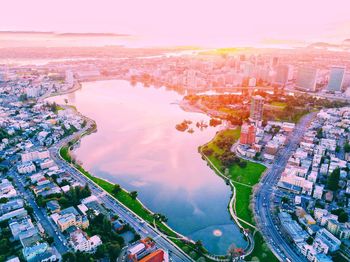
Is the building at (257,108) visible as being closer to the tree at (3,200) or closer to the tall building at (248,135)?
the tall building at (248,135)

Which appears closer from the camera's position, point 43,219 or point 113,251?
point 113,251

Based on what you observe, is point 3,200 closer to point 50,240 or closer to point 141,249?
point 50,240

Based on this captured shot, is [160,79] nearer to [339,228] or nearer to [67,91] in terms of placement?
[67,91]

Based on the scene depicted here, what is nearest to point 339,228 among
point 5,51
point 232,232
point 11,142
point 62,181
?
point 232,232

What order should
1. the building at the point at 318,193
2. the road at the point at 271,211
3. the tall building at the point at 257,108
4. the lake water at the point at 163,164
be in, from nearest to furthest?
1. the road at the point at 271,211
2. the lake water at the point at 163,164
3. the building at the point at 318,193
4. the tall building at the point at 257,108

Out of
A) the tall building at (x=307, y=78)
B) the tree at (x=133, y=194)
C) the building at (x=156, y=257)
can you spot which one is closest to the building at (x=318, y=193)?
the building at (x=156, y=257)

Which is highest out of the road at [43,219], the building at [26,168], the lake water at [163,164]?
the building at [26,168]

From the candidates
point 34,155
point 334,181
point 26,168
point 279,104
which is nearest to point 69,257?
point 26,168
